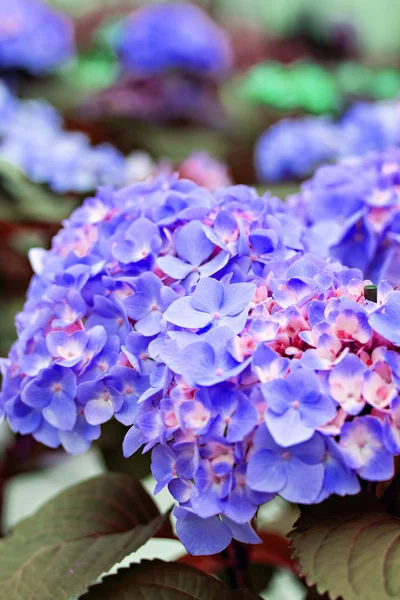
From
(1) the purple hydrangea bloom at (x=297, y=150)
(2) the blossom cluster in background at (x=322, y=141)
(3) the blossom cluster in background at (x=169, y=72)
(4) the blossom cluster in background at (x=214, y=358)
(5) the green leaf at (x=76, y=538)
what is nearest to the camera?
(4) the blossom cluster in background at (x=214, y=358)

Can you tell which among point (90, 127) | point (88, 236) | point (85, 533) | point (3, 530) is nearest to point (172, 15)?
point (90, 127)

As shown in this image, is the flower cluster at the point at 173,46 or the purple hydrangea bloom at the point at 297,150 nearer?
the purple hydrangea bloom at the point at 297,150

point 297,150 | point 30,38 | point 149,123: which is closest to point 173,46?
point 149,123

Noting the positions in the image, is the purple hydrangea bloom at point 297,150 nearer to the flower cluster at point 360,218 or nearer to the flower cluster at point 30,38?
the flower cluster at point 360,218

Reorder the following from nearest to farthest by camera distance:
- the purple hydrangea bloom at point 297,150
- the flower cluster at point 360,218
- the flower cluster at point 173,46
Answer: the flower cluster at point 360,218, the purple hydrangea bloom at point 297,150, the flower cluster at point 173,46

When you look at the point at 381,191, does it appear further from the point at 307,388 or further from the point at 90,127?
the point at 90,127

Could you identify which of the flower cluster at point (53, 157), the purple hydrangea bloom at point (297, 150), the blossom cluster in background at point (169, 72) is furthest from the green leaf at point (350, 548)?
the blossom cluster in background at point (169, 72)

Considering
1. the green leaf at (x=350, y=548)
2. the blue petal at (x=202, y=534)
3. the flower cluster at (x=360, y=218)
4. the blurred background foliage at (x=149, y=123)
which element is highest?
the flower cluster at (x=360, y=218)

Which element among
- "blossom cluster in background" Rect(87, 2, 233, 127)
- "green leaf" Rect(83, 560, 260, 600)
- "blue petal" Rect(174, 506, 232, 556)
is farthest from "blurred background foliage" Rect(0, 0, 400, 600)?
"blue petal" Rect(174, 506, 232, 556)
